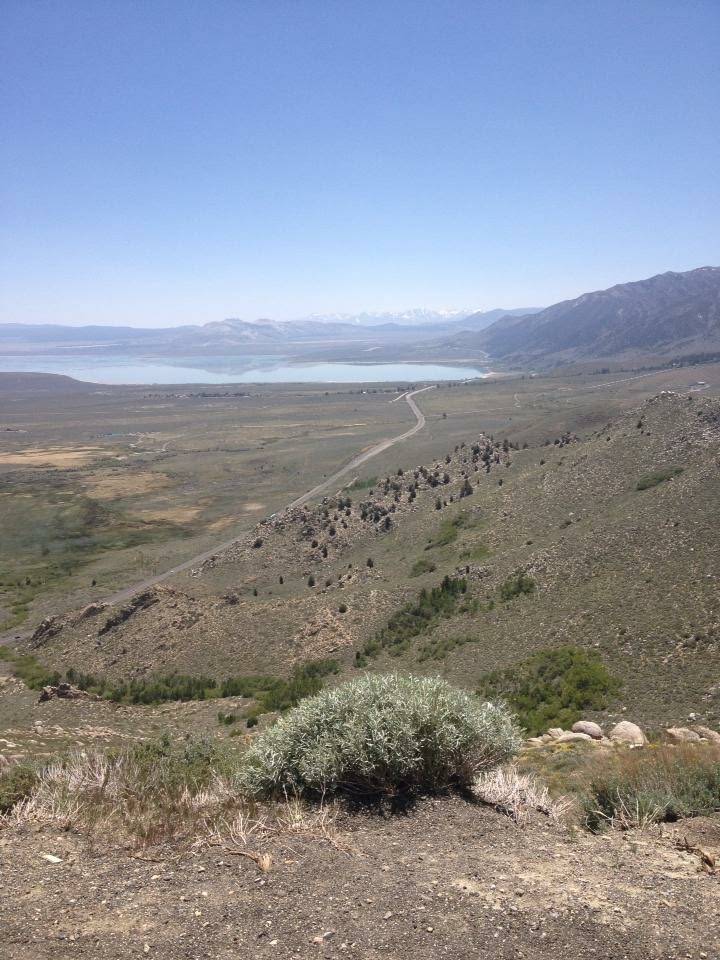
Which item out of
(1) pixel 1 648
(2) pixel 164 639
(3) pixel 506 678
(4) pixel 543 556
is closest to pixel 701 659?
(3) pixel 506 678

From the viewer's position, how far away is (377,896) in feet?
19.4

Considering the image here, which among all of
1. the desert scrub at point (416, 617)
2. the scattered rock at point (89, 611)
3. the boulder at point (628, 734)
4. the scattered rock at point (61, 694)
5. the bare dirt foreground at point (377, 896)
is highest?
the bare dirt foreground at point (377, 896)

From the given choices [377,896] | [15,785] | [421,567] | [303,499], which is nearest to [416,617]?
[421,567]

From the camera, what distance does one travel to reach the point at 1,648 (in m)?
30.4

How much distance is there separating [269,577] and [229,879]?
30346 mm

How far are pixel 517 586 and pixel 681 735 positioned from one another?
475 inches

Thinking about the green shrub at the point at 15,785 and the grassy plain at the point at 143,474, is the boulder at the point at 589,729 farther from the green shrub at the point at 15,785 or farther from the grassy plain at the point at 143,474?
the grassy plain at the point at 143,474

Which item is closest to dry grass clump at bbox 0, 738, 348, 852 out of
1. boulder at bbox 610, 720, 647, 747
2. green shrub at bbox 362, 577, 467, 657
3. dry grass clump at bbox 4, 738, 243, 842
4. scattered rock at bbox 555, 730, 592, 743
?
dry grass clump at bbox 4, 738, 243, 842

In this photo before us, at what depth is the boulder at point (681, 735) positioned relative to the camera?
11781mm

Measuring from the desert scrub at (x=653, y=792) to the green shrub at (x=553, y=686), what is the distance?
211 inches

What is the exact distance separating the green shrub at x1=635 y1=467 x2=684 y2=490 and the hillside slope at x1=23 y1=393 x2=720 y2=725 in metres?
0.13

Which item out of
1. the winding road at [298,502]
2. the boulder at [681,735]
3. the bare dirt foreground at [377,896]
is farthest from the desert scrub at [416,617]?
the winding road at [298,502]

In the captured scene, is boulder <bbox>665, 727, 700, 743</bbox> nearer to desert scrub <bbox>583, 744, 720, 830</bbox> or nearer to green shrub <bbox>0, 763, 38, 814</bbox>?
desert scrub <bbox>583, 744, 720, 830</bbox>

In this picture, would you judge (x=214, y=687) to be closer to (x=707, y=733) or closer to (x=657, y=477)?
(x=707, y=733)
